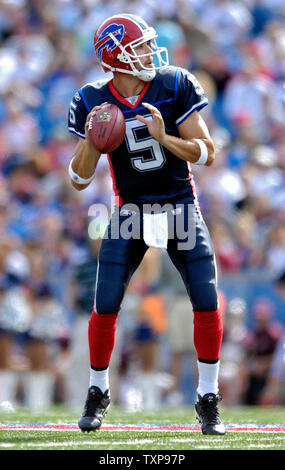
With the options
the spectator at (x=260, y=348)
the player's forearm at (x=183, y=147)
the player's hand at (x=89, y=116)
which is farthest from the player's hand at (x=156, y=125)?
the spectator at (x=260, y=348)

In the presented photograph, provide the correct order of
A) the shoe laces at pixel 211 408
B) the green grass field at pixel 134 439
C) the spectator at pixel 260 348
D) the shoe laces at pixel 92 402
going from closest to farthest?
1. the green grass field at pixel 134 439
2. the shoe laces at pixel 211 408
3. the shoe laces at pixel 92 402
4. the spectator at pixel 260 348

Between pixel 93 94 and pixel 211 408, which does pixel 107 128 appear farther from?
pixel 211 408

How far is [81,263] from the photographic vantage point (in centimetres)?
771

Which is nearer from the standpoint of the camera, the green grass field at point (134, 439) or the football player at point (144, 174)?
the green grass field at point (134, 439)

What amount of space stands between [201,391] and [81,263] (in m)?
3.36

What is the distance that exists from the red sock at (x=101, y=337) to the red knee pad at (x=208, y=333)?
405mm

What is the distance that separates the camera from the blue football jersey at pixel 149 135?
443 centimetres

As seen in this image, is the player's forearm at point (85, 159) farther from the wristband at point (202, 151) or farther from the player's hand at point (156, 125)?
→ the wristband at point (202, 151)

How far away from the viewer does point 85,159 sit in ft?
14.8

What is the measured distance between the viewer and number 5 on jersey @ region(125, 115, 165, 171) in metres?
4.45

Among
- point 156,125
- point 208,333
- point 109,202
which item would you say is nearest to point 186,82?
point 156,125

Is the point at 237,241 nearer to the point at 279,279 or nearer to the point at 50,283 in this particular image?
the point at 279,279

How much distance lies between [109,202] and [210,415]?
5.01 metres

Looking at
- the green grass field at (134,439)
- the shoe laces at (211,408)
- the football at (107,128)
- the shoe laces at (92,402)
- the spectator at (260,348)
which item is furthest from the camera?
the spectator at (260,348)
